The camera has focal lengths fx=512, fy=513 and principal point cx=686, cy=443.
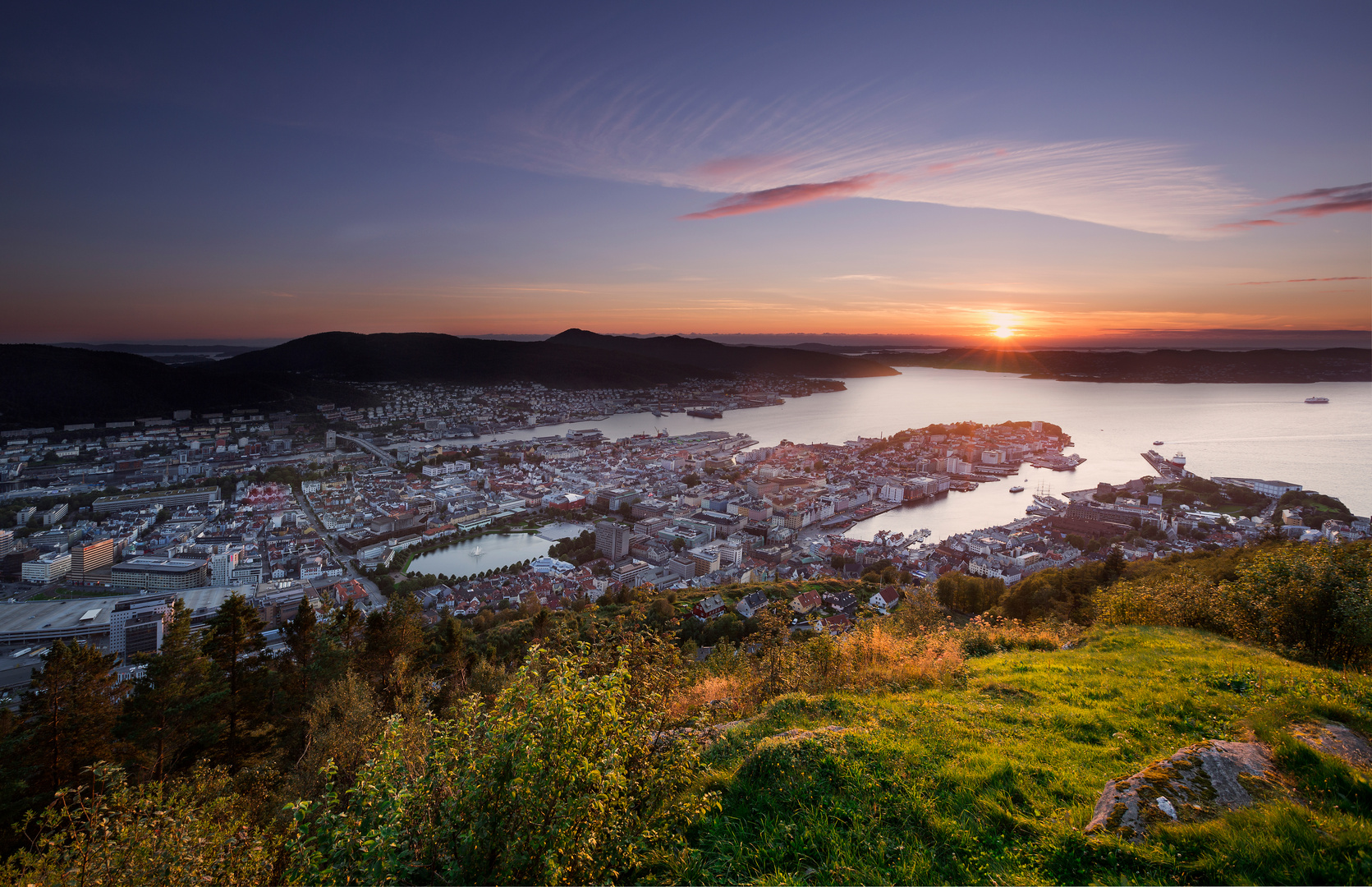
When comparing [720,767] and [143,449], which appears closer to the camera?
[720,767]

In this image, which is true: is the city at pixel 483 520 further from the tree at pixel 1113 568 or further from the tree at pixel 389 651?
the tree at pixel 389 651

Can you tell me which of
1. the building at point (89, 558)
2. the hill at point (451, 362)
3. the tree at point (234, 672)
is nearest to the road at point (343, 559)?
the building at point (89, 558)

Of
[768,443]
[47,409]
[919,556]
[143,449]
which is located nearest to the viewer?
[919,556]

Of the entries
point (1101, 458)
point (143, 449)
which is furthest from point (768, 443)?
point (143, 449)

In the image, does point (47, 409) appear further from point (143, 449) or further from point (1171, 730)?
point (1171, 730)

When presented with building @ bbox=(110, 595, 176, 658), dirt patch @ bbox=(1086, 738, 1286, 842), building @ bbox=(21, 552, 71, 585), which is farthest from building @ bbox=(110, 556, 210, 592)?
dirt patch @ bbox=(1086, 738, 1286, 842)

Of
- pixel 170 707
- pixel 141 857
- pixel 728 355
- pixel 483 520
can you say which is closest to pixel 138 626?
pixel 170 707
